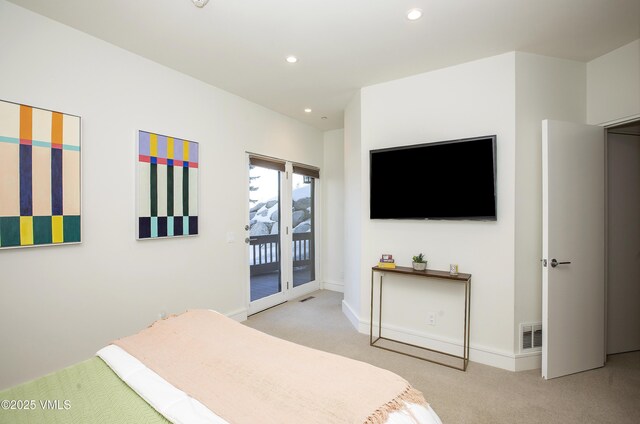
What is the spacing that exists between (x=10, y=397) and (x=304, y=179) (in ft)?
13.5

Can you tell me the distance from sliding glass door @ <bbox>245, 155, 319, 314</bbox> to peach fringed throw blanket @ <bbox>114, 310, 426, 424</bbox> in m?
2.31

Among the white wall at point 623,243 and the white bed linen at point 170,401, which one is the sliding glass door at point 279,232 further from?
the white wall at point 623,243

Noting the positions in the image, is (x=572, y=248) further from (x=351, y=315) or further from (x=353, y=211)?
(x=351, y=315)

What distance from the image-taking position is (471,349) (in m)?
2.79

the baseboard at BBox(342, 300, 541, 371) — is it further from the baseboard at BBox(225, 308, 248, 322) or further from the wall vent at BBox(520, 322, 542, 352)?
the baseboard at BBox(225, 308, 248, 322)

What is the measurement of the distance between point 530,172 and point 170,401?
3.05 m

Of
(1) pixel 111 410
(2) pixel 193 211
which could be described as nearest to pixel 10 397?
(1) pixel 111 410

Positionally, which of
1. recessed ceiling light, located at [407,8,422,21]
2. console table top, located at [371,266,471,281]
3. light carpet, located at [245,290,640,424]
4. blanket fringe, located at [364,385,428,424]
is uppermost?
recessed ceiling light, located at [407,8,422,21]

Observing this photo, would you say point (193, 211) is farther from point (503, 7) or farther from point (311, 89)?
point (503, 7)

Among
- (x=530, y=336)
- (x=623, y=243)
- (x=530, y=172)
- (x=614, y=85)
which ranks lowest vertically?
(x=530, y=336)

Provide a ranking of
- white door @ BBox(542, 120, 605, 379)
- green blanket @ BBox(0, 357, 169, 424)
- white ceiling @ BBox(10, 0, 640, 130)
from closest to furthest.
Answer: green blanket @ BBox(0, 357, 169, 424)
white ceiling @ BBox(10, 0, 640, 130)
white door @ BBox(542, 120, 605, 379)

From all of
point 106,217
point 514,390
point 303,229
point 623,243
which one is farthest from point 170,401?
point 623,243

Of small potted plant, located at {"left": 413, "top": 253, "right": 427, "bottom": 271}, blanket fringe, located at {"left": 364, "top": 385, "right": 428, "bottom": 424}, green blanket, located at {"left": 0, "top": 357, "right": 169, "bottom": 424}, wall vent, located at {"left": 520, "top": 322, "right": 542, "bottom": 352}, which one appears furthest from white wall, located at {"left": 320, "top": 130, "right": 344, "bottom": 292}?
green blanket, located at {"left": 0, "top": 357, "right": 169, "bottom": 424}

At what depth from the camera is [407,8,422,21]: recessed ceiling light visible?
2076 millimetres
